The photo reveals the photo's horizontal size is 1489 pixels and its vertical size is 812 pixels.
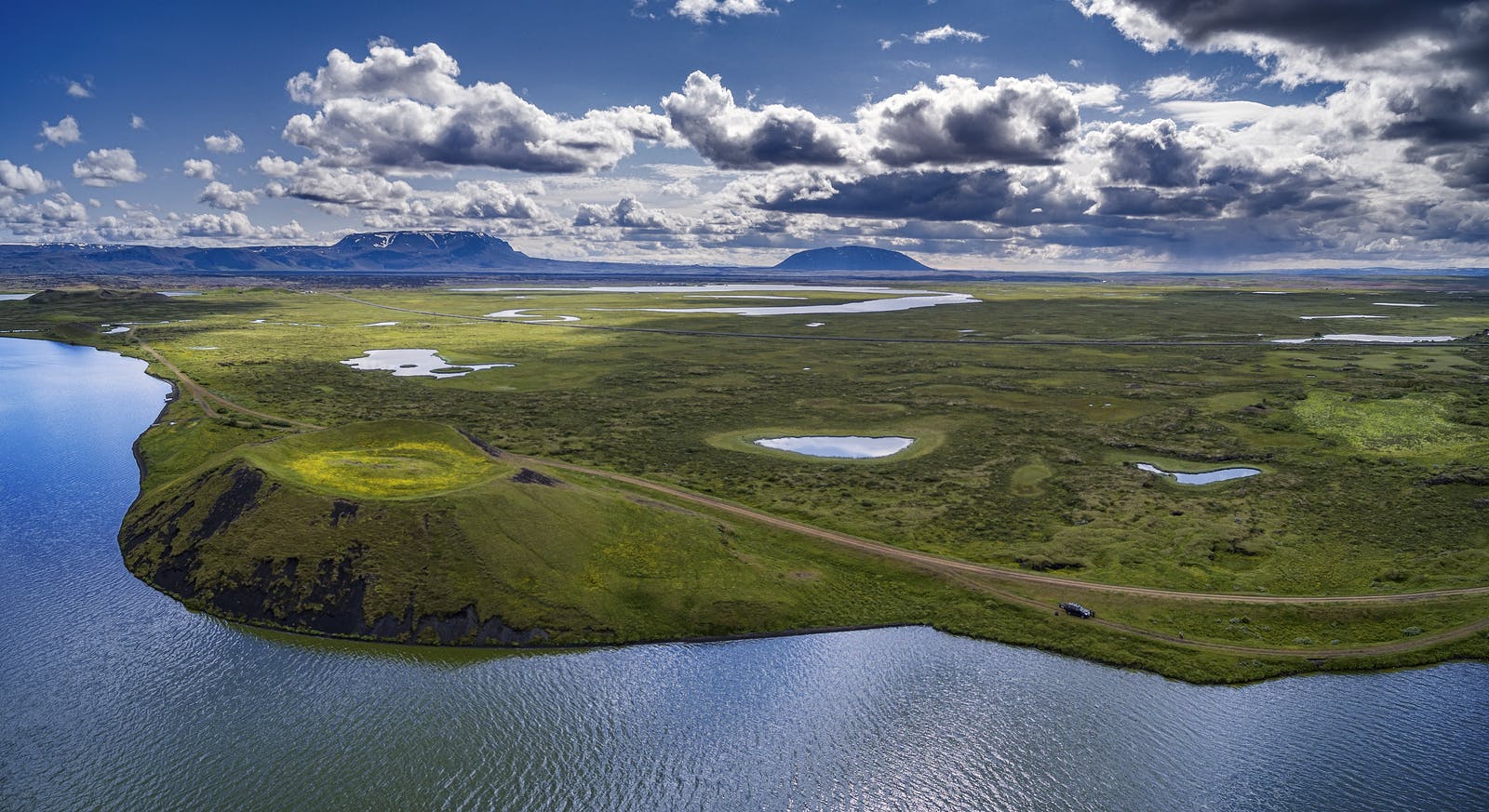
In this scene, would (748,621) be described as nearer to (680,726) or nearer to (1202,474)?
(680,726)

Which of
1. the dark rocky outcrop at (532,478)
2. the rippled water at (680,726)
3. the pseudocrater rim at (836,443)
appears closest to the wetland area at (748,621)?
the rippled water at (680,726)

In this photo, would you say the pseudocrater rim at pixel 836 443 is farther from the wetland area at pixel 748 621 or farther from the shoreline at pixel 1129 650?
the shoreline at pixel 1129 650

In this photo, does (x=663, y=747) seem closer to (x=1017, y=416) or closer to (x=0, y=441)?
(x=1017, y=416)

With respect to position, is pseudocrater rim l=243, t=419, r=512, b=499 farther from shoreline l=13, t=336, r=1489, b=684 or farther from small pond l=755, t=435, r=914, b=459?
small pond l=755, t=435, r=914, b=459

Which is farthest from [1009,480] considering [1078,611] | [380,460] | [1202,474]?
[380,460]

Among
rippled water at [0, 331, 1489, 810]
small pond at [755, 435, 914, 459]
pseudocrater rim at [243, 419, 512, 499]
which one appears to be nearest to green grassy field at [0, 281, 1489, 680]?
pseudocrater rim at [243, 419, 512, 499]

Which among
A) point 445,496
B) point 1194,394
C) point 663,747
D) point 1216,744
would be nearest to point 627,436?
point 445,496
